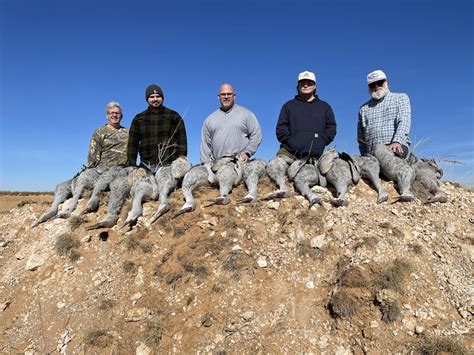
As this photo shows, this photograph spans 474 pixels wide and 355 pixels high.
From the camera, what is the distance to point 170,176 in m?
7.22

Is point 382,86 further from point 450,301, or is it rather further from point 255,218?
point 450,301

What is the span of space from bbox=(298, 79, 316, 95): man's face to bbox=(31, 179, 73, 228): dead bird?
535 cm

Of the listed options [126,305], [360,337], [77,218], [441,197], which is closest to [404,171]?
[441,197]

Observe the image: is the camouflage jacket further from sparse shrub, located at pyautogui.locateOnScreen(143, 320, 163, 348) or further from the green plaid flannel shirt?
sparse shrub, located at pyautogui.locateOnScreen(143, 320, 163, 348)

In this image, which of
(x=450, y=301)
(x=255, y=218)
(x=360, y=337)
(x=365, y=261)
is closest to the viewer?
(x=360, y=337)

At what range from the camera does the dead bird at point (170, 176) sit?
6.97 m

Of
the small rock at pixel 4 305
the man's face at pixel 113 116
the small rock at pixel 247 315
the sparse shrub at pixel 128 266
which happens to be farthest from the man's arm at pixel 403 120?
the small rock at pixel 4 305

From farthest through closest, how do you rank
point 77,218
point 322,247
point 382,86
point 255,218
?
point 382,86
point 77,218
point 255,218
point 322,247

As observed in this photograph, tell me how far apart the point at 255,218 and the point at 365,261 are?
1944mm

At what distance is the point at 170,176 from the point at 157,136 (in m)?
1.18

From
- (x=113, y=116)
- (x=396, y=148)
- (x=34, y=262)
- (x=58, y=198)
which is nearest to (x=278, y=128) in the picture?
(x=396, y=148)

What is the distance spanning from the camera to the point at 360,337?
4.49m

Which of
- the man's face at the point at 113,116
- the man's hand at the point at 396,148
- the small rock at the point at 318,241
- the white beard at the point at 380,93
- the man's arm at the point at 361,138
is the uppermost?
the white beard at the point at 380,93

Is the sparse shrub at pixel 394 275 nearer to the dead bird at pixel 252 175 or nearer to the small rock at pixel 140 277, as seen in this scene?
the dead bird at pixel 252 175
